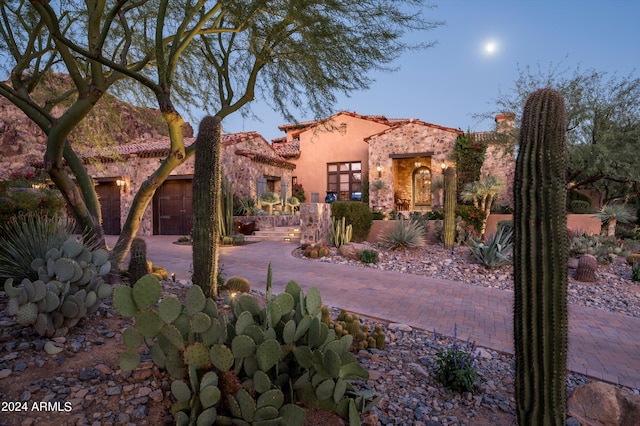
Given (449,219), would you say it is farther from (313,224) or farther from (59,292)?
(59,292)

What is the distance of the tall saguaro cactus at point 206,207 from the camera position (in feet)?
14.1

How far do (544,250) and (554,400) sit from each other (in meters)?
0.93

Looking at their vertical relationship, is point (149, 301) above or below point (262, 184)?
below

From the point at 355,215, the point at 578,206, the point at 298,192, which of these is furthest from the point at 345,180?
the point at 578,206

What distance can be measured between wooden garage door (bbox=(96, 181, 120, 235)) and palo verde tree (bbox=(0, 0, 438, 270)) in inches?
419

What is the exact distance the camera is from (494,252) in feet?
27.3

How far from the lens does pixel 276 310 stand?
2414 mm

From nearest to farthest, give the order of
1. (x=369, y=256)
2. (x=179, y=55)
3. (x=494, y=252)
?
(x=179, y=55) < (x=494, y=252) < (x=369, y=256)

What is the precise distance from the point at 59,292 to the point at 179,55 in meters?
4.80

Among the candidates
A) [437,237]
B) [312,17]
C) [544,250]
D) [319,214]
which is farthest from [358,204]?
[544,250]

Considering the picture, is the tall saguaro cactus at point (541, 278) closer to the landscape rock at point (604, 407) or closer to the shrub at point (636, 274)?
the landscape rock at point (604, 407)

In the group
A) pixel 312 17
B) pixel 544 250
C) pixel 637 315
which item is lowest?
pixel 637 315

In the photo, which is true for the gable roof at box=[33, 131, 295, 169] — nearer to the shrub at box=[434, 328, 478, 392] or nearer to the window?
the window

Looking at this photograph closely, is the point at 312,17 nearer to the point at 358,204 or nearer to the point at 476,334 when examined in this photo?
the point at 476,334
